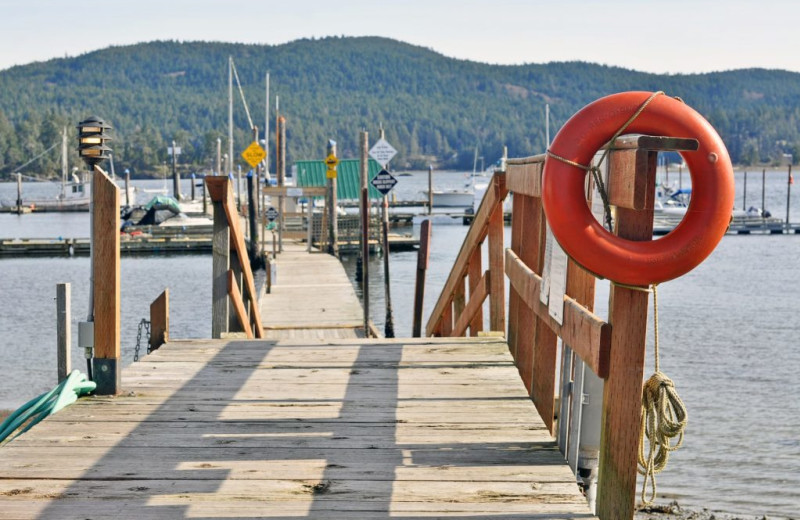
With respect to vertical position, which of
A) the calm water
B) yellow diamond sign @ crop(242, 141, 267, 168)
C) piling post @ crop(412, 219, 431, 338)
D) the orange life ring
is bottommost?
the calm water

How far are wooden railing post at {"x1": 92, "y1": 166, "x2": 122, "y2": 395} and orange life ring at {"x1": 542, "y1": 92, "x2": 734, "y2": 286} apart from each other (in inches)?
98.5

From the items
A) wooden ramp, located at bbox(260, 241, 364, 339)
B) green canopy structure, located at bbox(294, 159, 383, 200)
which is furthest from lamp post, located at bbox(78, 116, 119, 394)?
green canopy structure, located at bbox(294, 159, 383, 200)

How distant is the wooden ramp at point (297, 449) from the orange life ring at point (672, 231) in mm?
924

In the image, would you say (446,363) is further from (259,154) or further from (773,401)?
(259,154)

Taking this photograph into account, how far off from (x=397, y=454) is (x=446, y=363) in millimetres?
1982

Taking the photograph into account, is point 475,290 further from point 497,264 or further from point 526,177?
point 526,177

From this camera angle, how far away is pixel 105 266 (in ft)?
15.5

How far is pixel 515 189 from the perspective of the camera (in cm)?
543

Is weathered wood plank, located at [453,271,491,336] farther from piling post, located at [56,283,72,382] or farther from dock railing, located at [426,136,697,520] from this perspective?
piling post, located at [56,283,72,382]

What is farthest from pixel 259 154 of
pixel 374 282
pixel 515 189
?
pixel 515 189

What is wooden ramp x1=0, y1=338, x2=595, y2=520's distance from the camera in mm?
3438

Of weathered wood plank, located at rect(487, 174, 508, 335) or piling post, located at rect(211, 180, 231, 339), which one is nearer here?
weathered wood plank, located at rect(487, 174, 508, 335)

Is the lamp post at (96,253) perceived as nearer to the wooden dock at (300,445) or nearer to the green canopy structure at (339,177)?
the wooden dock at (300,445)

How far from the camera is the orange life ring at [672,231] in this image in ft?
9.46
